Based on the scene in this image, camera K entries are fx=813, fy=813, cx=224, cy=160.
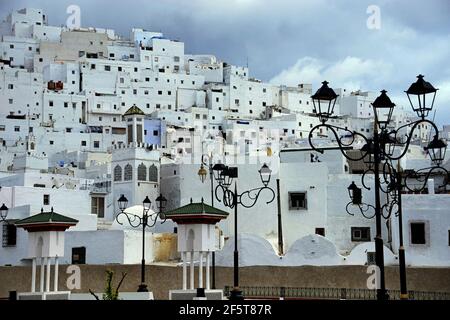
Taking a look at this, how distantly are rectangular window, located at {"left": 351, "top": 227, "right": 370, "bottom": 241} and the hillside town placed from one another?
4cm

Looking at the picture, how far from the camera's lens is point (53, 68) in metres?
67.6

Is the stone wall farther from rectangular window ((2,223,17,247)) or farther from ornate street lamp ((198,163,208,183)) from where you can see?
ornate street lamp ((198,163,208,183))

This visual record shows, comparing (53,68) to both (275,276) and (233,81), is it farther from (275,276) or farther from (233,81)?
(275,276)

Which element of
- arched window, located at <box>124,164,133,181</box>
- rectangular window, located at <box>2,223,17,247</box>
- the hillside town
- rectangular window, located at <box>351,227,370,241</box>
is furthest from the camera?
arched window, located at <box>124,164,133,181</box>

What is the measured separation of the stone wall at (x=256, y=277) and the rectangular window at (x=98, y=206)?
7.25 metres

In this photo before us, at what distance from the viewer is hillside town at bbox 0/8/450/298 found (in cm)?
A: 2402

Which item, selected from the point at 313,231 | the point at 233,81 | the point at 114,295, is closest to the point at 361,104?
the point at 233,81

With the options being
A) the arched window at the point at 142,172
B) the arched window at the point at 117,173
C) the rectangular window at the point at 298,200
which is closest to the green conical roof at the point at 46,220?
the rectangular window at the point at 298,200

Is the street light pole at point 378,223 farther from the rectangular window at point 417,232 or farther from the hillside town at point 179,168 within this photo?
the rectangular window at point 417,232

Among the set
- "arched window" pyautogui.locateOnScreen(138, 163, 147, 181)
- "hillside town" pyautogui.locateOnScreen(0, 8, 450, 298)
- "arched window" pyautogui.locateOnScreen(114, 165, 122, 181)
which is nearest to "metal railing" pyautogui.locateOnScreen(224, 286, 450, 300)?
"hillside town" pyautogui.locateOnScreen(0, 8, 450, 298)

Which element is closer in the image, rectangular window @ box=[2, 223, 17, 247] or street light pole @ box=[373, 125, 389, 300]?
street light pole @ box=[373, 125, 389, 300]

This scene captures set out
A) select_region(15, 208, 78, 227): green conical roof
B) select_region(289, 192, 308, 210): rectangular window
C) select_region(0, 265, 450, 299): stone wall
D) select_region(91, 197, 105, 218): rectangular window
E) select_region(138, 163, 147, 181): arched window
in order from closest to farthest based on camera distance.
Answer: select_region(15, 208, 78, 227): green conical roof
select_region(0, 265, 450, 299): stone wall
select_region(289, 192, 308, 210): rectangular window
select_region(138, 163, 147, 181): arched window
select_region(91, 197, 105, 218): rectangular window

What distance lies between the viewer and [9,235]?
2775 cm

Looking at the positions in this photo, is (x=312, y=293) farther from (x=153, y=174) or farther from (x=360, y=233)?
Answer: (x=153, y=174)
